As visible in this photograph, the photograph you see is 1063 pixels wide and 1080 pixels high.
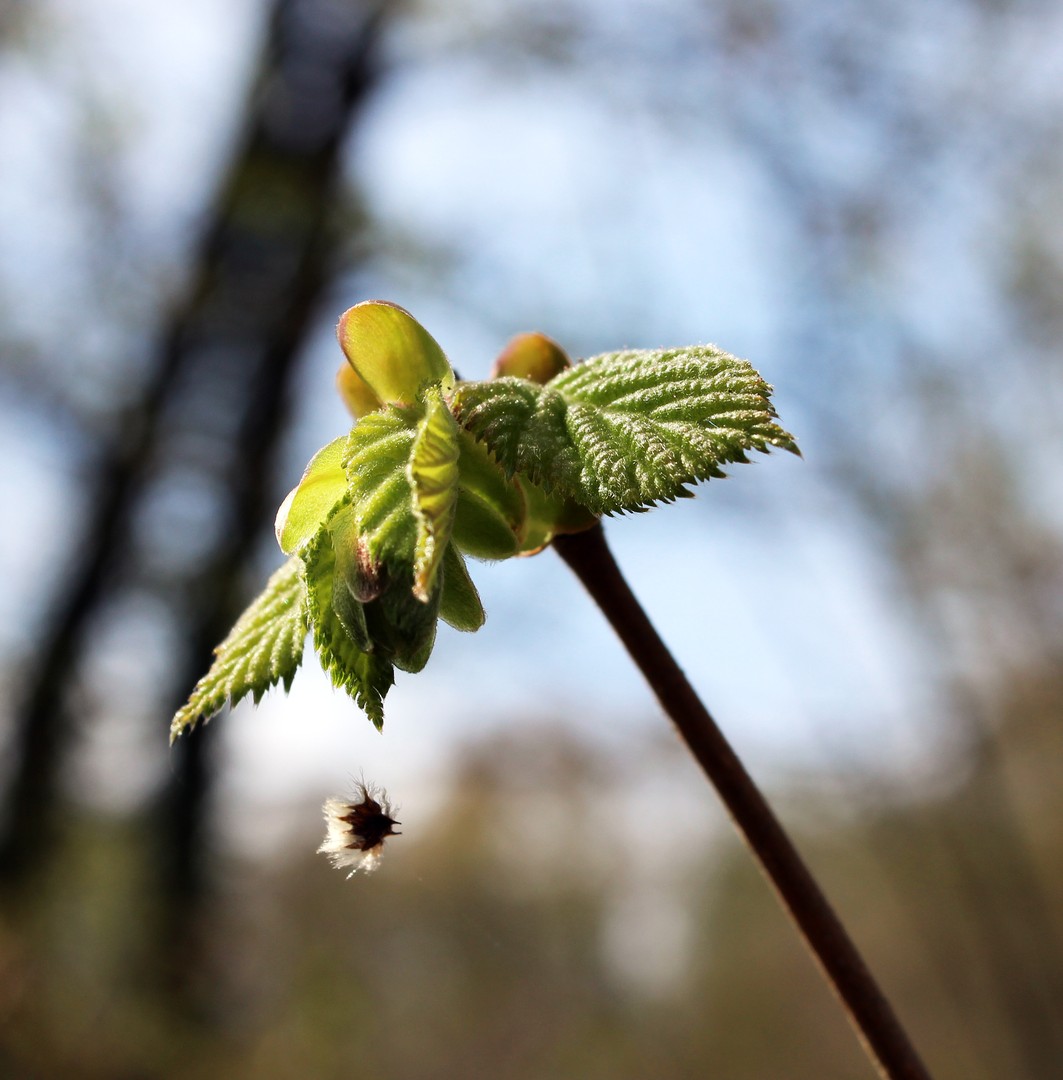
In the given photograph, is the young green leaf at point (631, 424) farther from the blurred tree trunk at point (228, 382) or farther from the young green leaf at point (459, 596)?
the blurred tree trunk at point (228, 382)

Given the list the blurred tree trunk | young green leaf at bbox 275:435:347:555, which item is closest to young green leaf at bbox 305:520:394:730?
young green leaf at bbox 275:435:347:555

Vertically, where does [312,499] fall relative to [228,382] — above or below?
below

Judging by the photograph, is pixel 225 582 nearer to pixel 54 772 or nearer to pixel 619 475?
pixel 54 772

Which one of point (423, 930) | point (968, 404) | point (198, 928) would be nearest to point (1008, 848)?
point (968, 404)

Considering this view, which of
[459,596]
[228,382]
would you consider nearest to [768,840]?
[459,596]

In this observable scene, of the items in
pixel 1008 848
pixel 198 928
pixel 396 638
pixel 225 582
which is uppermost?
pixel 225 582

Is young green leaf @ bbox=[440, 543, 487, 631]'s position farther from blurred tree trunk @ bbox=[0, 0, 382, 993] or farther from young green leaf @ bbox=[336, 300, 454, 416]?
blurred tree trunk @ bbox=[0, 0, 382, 993]

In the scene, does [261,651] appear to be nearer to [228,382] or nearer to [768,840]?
[768,840]
